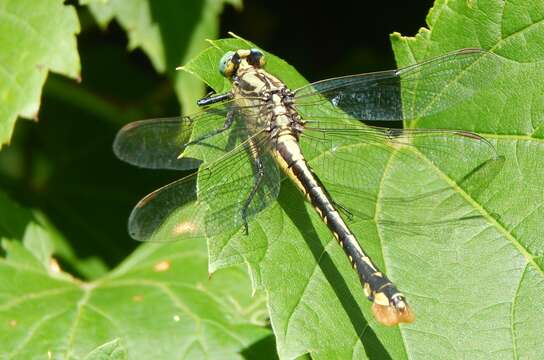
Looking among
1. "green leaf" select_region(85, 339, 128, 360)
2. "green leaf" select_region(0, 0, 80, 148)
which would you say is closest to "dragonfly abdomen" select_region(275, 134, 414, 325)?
"green leaf" select_region(85, 339, 128, 360)

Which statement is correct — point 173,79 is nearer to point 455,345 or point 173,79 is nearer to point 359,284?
point 359,284

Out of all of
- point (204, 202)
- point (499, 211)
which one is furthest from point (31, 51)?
point (499, 211)

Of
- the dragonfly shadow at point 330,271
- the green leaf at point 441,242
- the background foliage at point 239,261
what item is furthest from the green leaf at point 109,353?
the dragonfly shadow at point 330,271

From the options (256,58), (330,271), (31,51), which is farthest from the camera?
(31,51)

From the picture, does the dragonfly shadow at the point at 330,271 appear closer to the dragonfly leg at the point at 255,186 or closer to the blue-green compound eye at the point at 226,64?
the dragonfly leg at the point at 255,186

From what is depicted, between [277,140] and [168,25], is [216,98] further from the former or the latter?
[168,25]

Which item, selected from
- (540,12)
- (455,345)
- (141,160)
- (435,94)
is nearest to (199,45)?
(141,160)
